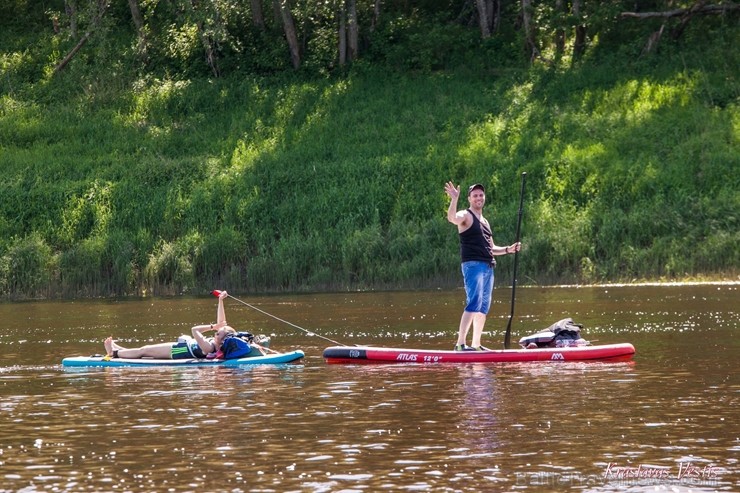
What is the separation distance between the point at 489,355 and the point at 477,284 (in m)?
0.86

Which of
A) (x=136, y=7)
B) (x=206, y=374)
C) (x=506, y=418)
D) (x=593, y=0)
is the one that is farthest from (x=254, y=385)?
(x=136, y=7)

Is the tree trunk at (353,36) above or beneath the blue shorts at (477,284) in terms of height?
above

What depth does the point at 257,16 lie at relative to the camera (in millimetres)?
47906

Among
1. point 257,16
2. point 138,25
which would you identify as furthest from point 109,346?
point 138,25

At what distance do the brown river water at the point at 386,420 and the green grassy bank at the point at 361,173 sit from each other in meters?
11.0

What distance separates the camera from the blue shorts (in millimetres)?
16328

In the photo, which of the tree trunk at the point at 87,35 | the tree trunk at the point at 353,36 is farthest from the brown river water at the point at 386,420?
the tree trunk at the point at 87,35

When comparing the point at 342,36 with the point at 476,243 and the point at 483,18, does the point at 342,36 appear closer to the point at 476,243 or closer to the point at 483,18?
the point at 483,18

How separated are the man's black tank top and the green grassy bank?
13.8 metres

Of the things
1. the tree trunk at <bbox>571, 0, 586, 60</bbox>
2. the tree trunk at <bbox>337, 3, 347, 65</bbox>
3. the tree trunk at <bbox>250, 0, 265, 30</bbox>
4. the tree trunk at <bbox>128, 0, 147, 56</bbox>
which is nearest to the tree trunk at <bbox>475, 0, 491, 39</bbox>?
the tree trunk at <bbox>571, 0, 586, 60</bbox>

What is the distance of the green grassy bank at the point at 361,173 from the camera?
32.1 m

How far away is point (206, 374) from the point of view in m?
16.4

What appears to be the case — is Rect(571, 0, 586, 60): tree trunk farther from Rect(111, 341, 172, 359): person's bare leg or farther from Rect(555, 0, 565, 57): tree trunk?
Rect(111, 341, 172, 359): person's bare leg

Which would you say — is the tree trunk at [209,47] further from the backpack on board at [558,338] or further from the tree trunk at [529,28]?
the backpack on board at [558,338]
